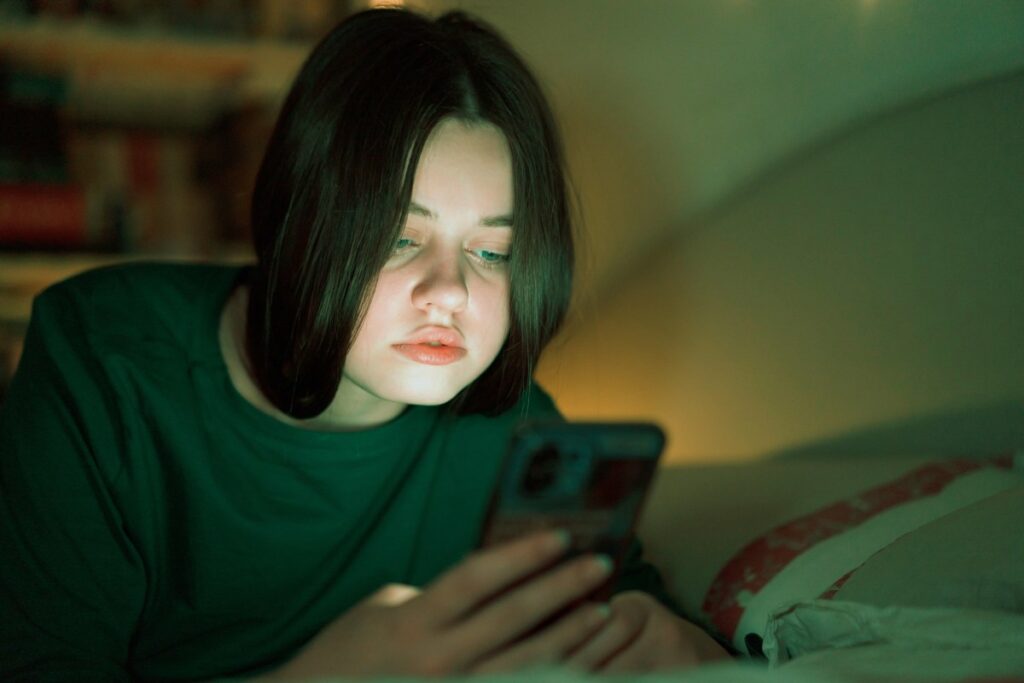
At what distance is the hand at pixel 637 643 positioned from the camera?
0.54m

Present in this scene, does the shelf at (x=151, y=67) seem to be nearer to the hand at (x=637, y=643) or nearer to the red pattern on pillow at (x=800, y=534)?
the red pattern on pillow at (x=800, y=534)

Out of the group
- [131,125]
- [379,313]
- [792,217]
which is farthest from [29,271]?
[792,217]

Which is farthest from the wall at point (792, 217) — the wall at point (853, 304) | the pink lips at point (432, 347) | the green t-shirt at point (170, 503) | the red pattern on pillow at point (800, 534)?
the pink lips at point (432, 347)

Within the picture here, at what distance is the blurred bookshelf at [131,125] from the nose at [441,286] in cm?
95

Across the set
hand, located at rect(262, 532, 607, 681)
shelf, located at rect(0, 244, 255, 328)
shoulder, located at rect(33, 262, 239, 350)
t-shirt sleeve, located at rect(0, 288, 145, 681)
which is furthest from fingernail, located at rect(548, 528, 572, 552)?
shelf, located at rect(0, 244, 255, 328)

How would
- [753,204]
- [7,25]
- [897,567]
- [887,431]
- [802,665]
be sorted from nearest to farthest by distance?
1. [802,665]
2. [897,567]
3. [887,431]
4. [753,204]
5. [7,25]

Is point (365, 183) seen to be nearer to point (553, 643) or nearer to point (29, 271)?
point (553, 643)

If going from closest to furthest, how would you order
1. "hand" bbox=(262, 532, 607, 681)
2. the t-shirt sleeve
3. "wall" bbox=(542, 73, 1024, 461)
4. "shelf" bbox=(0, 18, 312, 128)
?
1. "hand" bbox=(262, 532, 607, 681)
2. the t-shirt sleeve
3. "wall" bbox=(542, 73, 1024, 461)
4. "shelf" bbox=(0, 18, 312, 128)

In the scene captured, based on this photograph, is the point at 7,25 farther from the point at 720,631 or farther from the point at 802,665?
the point at 802,665

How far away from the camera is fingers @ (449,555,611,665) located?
1.58ft

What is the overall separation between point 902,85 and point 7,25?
133 centimetres

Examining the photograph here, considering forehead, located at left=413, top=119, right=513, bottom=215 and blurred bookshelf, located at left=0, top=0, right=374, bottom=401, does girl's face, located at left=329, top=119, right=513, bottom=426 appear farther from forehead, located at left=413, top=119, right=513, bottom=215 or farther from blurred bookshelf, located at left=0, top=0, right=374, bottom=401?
blurred bookshelf, located at left=0, top=0, right=374, bottom=401

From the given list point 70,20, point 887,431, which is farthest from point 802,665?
point 70,20

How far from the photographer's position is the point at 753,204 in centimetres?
126
